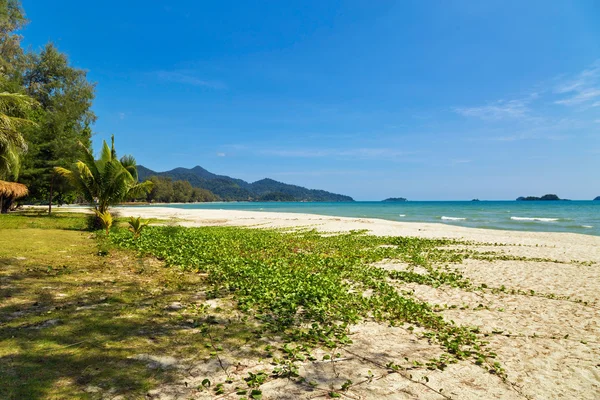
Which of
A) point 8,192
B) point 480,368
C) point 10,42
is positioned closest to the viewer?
point 480,368

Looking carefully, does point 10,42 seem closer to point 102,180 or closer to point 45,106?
point 45,106

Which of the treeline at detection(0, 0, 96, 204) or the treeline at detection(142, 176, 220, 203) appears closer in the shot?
the treeline at detection(0, 0, 96, 204)

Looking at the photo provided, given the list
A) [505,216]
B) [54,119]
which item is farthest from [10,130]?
[505,216]

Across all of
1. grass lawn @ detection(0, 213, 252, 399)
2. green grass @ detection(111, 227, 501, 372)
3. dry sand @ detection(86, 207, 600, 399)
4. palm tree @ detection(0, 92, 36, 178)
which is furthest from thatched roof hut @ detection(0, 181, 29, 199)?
dry sand @ detection(86, 207, 600, 399)

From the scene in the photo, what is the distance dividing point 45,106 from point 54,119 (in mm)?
6143

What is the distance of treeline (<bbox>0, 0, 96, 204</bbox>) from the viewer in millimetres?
27328

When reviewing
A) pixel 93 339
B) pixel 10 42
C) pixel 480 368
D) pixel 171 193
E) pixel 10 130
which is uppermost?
pixel 10 42

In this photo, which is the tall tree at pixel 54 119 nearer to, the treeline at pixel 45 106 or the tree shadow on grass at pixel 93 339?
the treeline at pixel 45 106

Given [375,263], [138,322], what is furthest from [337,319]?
[375,263]

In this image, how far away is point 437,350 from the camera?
5332mm

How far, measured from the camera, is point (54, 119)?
1206 inches

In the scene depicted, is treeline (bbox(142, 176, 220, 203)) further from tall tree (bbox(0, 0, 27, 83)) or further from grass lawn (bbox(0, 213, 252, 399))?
grass lawn (bbox(0, 213, 252, 399))

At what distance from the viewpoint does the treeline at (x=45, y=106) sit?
27.3 meters

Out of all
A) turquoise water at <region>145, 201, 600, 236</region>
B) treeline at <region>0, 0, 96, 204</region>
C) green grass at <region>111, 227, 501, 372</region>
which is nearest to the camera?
green grass at <region>111, 227, 501, 372</region>
